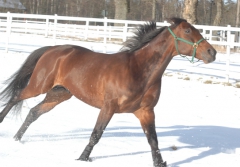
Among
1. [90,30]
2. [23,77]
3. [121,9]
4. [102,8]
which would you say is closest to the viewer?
[23,77]

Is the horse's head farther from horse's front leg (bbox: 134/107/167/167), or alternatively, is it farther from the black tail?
the black tail

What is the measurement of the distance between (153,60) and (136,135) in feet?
6.56

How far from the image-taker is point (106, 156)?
5.36 meters

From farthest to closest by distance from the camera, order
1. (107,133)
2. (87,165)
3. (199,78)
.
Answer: (199,78) → (107,133) → (87,165)

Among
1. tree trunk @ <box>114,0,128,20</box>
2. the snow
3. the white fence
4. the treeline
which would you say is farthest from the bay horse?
the treeline

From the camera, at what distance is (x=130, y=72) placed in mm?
4984

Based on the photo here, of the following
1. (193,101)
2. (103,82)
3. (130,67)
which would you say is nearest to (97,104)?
(103,82)

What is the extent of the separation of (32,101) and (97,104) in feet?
12.7

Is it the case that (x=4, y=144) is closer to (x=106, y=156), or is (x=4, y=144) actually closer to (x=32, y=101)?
(x=106, y=156)

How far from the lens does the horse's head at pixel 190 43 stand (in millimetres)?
4867

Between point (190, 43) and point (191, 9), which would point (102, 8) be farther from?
point (190, 43)

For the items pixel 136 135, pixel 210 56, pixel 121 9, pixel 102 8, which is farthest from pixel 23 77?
pixel 102 8

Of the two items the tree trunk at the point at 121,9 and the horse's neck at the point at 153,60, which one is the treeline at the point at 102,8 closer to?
the tree trunk at the point at 121,9

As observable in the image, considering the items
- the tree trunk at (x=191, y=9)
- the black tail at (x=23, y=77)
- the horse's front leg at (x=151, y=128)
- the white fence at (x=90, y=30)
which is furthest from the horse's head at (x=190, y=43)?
the tree trunk at (x=191, y=9)
